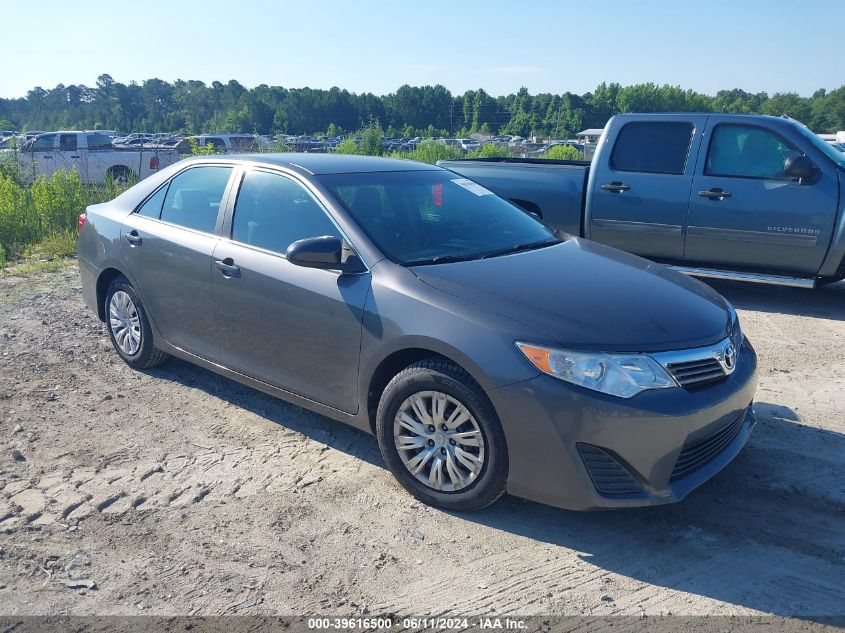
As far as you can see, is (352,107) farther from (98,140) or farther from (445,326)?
(445,326)

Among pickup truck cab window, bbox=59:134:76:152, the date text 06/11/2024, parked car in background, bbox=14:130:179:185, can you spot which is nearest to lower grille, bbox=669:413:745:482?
the date text 06/11/2024

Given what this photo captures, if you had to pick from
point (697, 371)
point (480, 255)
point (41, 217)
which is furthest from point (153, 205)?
point (41, 217)

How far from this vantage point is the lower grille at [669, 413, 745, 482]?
3201 mm

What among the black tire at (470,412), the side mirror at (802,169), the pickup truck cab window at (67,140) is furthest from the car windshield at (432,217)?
the pickup truck cab window at (67,140)

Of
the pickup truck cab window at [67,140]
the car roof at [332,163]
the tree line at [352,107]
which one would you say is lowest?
the pickup truck cab window at [67,140]

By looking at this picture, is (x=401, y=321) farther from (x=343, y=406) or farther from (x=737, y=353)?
(x=737, y=353)

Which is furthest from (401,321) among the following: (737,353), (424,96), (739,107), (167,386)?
(739,107)

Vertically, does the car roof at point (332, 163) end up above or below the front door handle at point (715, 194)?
above

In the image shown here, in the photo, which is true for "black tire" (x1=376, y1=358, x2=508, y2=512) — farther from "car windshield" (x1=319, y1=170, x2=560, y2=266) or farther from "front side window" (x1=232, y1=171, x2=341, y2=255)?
"front side window" (x1=232, y1=171, x2=341, y2=255)

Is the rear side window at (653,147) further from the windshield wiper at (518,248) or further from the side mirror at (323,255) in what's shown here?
the side mirror at (323,255)

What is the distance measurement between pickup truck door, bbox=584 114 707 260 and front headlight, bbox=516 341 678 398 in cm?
503

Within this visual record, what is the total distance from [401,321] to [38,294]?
598cm

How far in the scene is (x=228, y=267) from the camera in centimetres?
433

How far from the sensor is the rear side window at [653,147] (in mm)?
7820
